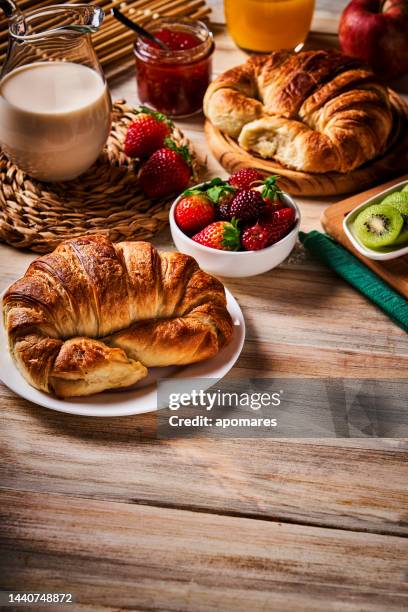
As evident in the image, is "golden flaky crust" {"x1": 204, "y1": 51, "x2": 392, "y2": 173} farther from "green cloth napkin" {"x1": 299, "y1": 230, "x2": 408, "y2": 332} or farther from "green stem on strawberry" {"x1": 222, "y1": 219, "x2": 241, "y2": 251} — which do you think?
"green stem on strawberry" {"x1": 222, "y1": 219, "x2": 241, "y2": 251}

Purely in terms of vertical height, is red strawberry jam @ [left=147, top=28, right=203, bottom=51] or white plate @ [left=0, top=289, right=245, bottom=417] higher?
red strawberry jam @ [left=147, top=28, right=203, bottom=51]

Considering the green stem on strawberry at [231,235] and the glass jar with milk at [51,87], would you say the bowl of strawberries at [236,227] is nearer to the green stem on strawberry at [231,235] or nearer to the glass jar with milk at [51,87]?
the green stem on strawberry at [231,235]

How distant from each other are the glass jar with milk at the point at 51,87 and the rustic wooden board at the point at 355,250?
57cm

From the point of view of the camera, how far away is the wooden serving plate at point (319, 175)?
5.59 ft

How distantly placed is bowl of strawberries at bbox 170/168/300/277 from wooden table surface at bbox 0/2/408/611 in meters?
0.24

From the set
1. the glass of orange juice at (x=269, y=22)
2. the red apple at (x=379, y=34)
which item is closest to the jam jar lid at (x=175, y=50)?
the glass of orange juice at (x=269, y=22)

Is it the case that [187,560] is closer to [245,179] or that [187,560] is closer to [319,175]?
[245,179]

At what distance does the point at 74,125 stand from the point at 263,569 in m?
1.01

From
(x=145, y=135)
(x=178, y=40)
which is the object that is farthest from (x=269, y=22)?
(x=145, y=135)

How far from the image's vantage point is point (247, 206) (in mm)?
1440

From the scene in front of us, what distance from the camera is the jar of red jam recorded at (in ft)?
6.17

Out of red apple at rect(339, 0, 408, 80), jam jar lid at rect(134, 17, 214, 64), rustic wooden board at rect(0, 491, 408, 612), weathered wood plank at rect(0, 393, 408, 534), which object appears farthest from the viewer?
red apple at rect(339, 0, 408, 80)

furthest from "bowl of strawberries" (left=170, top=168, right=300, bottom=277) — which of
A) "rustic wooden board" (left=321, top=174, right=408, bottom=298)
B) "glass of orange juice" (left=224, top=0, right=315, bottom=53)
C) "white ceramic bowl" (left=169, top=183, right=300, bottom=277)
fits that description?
"glass of orange juice" (left=224, top=0, right=315, bottom=53)

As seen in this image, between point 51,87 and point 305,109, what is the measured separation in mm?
630
